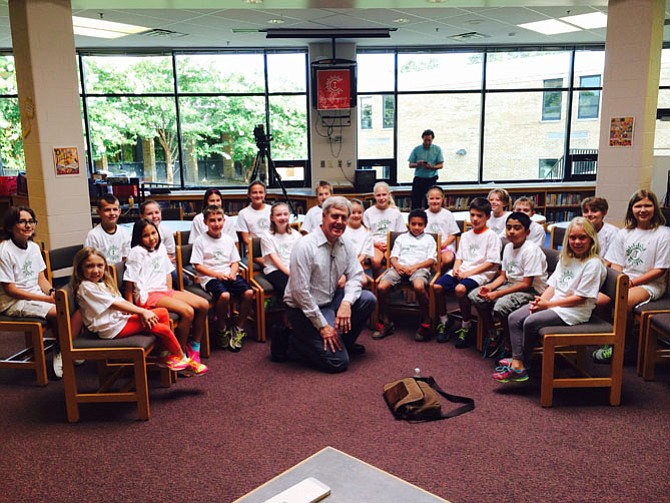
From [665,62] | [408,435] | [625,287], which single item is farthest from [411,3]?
[665,62]

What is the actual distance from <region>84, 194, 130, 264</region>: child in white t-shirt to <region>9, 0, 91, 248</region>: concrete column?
1259 millimetres

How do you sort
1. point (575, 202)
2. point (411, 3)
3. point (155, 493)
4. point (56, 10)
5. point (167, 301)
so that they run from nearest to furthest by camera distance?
1. point (155, 493)
2. point (167, 301)
3. point (56, 10)
4. point (411, 3)
5. point (575, 202)

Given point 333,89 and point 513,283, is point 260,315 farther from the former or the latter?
point 333,89

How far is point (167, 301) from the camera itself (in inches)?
163

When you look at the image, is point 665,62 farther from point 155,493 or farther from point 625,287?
point 155,493

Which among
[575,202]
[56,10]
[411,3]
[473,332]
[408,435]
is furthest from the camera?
[575,202]

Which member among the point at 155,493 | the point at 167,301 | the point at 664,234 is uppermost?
the point at 664,234

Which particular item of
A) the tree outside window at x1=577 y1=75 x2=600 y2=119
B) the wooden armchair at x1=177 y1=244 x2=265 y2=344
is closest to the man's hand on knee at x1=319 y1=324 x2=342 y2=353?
the wooden armchair at x1=177 y1=244 x2=265 y2=344

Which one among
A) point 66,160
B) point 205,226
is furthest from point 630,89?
point 66,160

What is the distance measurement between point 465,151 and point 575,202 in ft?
6.92

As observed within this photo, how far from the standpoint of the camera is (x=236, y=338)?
15.6 ft

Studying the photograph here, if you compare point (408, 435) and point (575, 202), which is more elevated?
point (575, 202)

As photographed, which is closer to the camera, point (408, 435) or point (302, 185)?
point (408, 435)

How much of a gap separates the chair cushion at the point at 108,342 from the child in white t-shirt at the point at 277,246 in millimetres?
1640
